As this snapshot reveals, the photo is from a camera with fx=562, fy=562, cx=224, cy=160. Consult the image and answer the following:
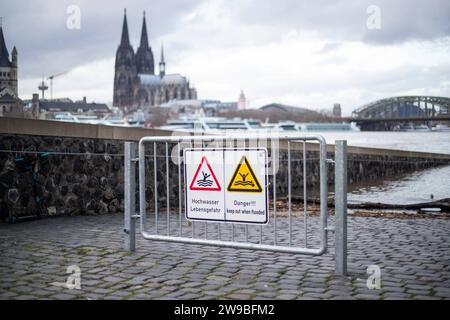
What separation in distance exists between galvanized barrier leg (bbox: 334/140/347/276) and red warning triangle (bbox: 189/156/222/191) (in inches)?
49.1

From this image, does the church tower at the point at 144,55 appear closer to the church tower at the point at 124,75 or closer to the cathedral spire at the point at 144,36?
the cathedral spire at the point at 144,36

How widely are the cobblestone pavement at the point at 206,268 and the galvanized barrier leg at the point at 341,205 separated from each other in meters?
0.15

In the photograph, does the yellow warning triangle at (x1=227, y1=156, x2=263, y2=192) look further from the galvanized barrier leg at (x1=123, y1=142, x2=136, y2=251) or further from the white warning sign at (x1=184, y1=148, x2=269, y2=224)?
the galvanized barrier leg at (x1=123, y1=142, x2=136, y2=251)

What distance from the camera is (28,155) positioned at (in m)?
9.03

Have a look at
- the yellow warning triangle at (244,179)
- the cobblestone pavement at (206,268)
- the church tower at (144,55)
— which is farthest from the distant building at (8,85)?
the church tower at (144,55)

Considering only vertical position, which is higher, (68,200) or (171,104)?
(171,104)

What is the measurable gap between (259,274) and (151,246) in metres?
1.95

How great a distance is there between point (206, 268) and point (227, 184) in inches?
34.2

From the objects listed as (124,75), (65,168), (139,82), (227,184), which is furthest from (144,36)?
(227,184)

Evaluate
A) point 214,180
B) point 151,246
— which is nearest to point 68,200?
point 151,246

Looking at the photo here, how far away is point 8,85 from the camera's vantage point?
1467 centimetres

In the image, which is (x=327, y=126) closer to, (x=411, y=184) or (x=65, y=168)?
(x=411, y=184)

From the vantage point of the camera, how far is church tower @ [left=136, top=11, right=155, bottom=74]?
568 feet
